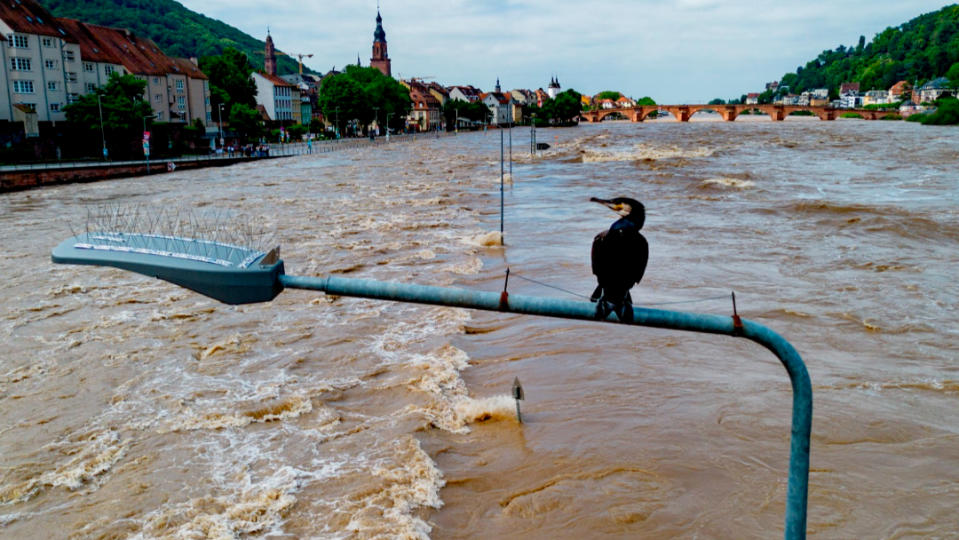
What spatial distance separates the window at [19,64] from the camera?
212 ft

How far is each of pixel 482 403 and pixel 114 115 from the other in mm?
62955

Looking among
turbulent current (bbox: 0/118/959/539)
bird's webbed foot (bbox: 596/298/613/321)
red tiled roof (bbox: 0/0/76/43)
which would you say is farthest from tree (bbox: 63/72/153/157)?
bird's webbed foot (bbox: 596/298/613/321)

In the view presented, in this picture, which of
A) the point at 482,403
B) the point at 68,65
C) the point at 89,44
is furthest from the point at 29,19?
the point at 482,403

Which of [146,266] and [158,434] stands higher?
[146,266]

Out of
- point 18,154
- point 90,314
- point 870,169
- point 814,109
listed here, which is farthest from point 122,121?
point 814,109

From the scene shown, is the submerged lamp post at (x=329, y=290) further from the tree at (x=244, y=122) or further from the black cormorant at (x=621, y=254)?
the tree at (x=244, y=122)

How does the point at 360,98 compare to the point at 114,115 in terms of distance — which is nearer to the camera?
the point at 114,115

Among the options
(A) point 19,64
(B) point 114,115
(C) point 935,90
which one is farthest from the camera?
(C) point 935,90

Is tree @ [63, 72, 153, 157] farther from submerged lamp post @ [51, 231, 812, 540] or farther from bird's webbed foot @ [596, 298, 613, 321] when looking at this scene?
bird's webbed foot @ [596, 298, 613, 321]

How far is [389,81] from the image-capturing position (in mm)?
A: 144500

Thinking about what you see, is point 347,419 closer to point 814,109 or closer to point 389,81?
point 389,81

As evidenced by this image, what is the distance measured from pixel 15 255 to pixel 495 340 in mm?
20345

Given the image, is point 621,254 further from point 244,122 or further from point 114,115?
point 244,122

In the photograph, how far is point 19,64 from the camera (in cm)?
6512
